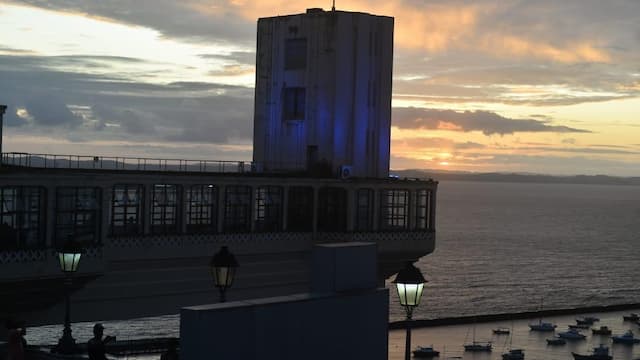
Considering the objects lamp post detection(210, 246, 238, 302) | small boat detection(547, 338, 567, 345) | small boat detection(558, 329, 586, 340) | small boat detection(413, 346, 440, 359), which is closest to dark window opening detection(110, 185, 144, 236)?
lamp post detection(210, 246, 238, 302)

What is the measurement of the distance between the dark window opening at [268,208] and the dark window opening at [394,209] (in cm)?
613

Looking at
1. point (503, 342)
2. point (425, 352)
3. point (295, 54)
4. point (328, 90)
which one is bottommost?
point (503, 342)

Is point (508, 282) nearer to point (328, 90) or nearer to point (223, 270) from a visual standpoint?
point (328, 90)

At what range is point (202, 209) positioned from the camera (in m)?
46.8

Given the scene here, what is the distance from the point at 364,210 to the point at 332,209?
1827mm

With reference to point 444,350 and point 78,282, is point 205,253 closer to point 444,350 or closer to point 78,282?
point 78,282

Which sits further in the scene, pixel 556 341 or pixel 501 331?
pixel 501 331

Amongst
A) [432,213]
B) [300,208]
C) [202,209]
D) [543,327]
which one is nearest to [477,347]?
[543,327]

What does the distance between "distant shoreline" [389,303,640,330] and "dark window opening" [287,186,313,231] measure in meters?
48.7

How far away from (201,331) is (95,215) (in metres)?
28.1

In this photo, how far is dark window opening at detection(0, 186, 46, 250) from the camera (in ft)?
119

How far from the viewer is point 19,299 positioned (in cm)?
3759

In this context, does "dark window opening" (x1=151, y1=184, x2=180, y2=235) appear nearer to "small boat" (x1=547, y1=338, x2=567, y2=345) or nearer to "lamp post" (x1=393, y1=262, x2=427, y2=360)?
"lamp post" (x1=393, y1=262, x2=427, y2=360)

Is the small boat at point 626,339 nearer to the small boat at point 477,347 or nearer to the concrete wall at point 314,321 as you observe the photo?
the small boat at point 477,347
